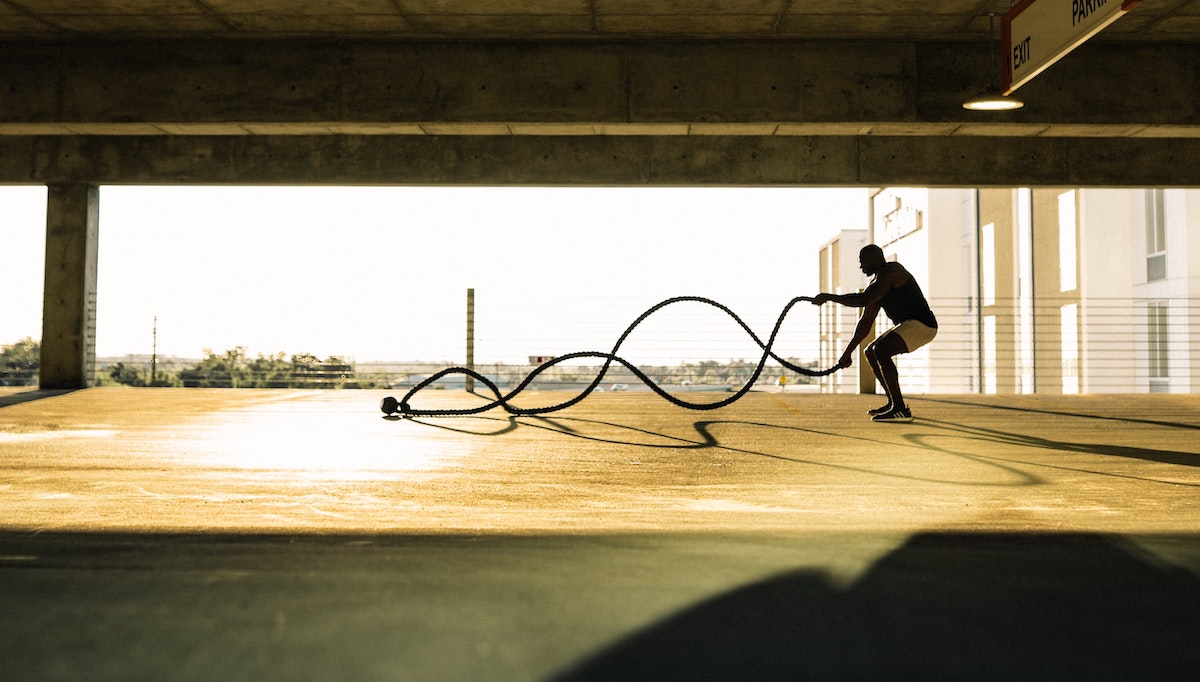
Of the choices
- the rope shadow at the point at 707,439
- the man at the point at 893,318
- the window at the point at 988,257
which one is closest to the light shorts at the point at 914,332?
the man at the point at 893,318

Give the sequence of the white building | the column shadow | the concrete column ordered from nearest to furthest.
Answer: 1. the column shadow
2. the concrete column
3. the white building

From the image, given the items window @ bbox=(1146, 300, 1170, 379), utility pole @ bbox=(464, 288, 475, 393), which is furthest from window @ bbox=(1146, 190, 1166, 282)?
utility pole @ bbox=(464, 288, 475, 393)

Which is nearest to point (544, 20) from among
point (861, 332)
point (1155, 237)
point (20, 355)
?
point (861, 332)

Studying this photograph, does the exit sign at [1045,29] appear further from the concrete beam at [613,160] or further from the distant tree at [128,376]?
the distant tree at [128,376]

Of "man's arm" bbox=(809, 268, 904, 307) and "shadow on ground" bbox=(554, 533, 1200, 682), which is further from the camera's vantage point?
"man's arm" bbox=(809, 268, 904, 307)

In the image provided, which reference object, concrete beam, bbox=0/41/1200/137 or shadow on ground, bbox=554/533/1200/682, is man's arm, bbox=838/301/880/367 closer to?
concrete beam, bbox=0/41/1200/137

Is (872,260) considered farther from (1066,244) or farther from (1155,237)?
(1066,244)

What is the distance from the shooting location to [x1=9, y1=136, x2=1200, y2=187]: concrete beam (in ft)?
34.9

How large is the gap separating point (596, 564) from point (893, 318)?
5.39 meters

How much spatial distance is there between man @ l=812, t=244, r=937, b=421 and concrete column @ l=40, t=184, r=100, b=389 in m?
10.1

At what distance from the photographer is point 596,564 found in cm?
209

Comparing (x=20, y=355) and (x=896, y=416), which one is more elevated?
(x=20, y=355)

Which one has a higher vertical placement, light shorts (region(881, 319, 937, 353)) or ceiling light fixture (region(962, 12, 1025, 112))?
ceiling light fixture (region(962, 12, 1025, 112))

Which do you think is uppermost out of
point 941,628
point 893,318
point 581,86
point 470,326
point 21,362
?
point 581,86
